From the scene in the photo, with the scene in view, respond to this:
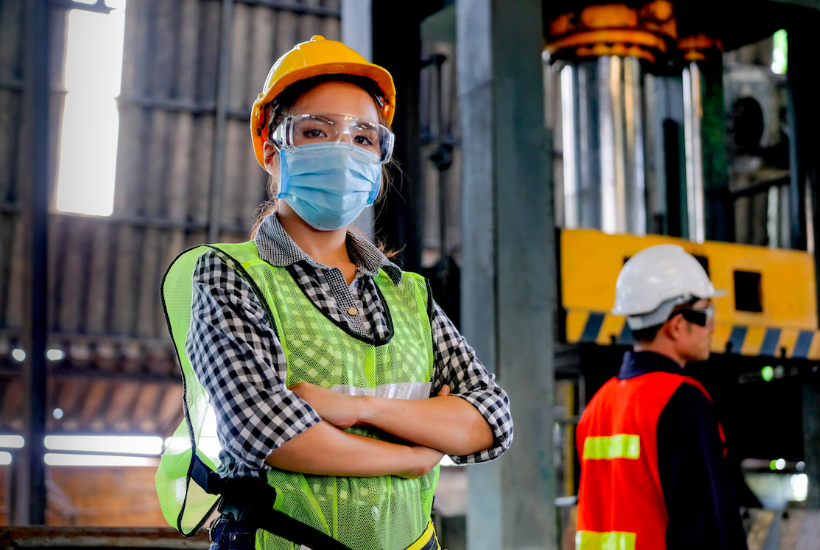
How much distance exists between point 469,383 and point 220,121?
43.7 feet

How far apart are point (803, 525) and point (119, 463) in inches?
467

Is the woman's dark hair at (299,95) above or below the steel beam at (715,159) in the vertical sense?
below

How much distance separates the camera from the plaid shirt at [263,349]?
5.62 feet

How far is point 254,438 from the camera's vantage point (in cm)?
170

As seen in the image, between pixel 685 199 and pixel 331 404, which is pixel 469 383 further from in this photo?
pixel 685 199

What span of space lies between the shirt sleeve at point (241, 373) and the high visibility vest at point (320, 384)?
42 millimetres

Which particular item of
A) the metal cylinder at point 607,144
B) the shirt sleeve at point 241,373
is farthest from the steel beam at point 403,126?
the shirt sleeve at point 241,373

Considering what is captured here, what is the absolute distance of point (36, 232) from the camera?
27.1 ft

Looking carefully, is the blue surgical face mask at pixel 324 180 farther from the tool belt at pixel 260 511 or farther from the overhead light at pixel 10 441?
the overhead light at pixel 10 441

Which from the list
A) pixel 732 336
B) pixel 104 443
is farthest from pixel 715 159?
pixel 104 443

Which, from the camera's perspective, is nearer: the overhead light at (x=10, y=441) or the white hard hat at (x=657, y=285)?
the white hard hat at (x=657, y=285)

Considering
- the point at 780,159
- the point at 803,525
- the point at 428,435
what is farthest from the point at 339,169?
the point at 780,159

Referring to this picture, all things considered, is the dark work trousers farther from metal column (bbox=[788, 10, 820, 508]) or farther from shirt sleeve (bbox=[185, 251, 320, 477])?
metal column (bbox=[788, 10, 820, 508])

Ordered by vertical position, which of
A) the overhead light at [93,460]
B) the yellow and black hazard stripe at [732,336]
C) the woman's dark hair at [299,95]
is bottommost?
the overhead light at [93,460]
